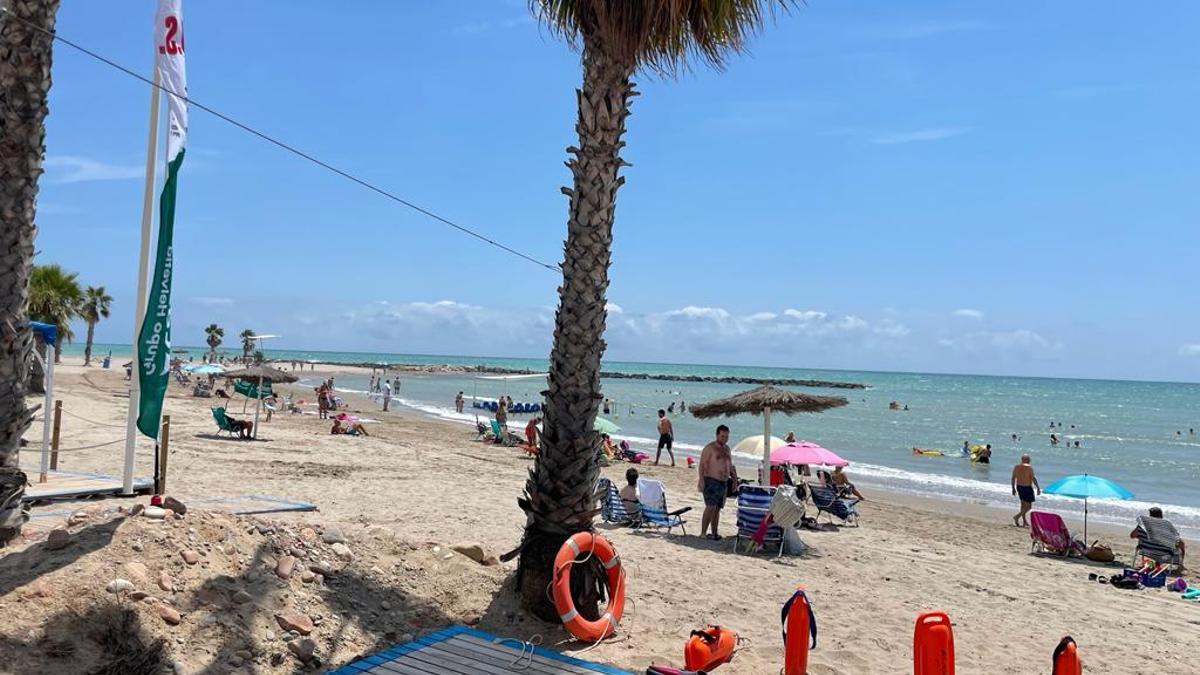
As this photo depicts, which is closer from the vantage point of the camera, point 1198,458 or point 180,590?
point 180,590

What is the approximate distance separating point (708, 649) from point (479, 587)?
2.06 metres

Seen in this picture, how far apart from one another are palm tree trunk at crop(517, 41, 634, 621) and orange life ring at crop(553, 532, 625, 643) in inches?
5.5

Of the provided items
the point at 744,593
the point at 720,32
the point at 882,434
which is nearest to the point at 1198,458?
the point at 882,434

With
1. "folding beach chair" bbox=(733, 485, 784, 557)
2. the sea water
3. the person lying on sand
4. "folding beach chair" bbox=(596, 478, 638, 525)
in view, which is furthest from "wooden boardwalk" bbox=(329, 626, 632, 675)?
the person lying on sand

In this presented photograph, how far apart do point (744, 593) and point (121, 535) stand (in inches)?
210

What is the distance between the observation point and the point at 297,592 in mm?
5520

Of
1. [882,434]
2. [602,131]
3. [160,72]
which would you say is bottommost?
[882,434]

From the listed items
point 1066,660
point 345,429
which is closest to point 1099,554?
point 1066,660

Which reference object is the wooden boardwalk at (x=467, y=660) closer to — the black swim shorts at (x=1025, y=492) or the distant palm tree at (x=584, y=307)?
the distant palm tree at (x=584, y=307)

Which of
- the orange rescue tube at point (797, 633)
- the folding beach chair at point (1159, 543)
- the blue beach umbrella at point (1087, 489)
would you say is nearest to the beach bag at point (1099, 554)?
the folding beach chair at point (1159, 543)

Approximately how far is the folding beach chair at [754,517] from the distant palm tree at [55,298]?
3225cm

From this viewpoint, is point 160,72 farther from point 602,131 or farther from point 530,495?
point 530,495

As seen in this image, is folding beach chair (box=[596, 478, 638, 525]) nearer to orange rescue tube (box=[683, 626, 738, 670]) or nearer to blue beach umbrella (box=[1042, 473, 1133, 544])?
orange rescue tube (box=[683, 626, 738, 670])

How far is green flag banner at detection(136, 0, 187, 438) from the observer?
6.85 meters
